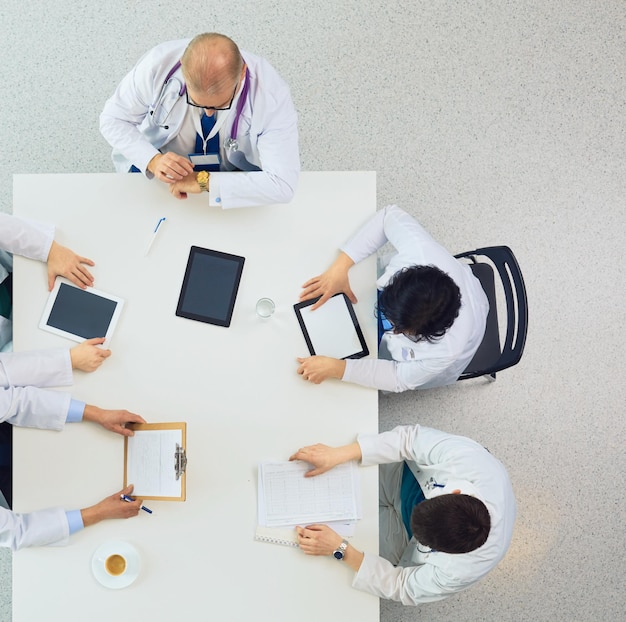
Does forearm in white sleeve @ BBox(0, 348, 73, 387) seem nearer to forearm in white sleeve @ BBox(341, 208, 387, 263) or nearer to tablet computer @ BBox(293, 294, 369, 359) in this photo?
tablet computer @ BBox(293, 294, 369, 359)

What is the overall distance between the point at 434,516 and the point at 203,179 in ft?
3.52

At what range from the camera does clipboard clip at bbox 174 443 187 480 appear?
5.36 feet

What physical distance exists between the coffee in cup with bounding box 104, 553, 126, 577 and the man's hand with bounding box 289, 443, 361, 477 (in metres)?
0.53

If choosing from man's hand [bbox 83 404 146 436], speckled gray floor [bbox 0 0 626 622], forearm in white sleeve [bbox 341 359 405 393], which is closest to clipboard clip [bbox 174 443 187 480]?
man's hand [bbox 83 404 146 436]

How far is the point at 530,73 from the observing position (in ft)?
8.43

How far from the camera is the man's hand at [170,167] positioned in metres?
1.69

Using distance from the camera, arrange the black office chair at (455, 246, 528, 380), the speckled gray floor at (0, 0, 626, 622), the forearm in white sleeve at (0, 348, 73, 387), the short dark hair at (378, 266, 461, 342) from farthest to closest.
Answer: the speckled gray floor at (0, 0, 626, 622) < the black office chair at (455, 246, 528, 380) < the forearm in white sleeve at (0, 348, 73, 387) < the short dark hair at (378, 266, 461, 342)

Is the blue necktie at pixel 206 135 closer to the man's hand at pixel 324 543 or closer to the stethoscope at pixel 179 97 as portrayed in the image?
the stethoscope at pixel 179 97

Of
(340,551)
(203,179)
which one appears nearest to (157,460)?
(340,551)

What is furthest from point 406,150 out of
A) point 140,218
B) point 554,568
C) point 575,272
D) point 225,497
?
point 554,568

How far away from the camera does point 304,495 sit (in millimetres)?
1732

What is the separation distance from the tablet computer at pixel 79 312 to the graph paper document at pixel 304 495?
59cm

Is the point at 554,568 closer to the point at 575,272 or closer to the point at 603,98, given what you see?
the point at 575,272

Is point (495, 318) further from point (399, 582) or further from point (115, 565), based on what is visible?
point (115, 565)
